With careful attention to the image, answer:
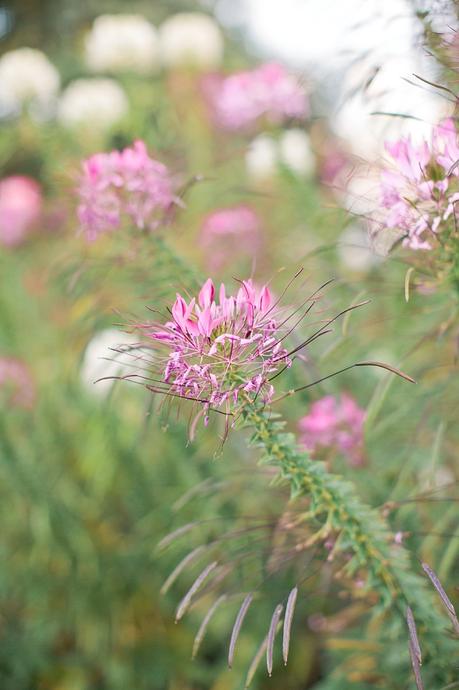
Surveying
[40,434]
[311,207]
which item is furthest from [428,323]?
[40,434]

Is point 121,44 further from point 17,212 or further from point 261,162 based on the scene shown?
point 17,212

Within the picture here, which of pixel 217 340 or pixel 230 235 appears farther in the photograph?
pixel 230 235

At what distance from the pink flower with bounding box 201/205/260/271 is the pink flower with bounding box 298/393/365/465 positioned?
839 mm

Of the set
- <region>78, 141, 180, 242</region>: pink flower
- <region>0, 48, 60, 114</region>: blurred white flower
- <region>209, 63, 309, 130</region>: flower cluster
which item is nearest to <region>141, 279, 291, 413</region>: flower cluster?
<region>78, 141, 180, 242</region>: pink flower

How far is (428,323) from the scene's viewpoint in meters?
1.09

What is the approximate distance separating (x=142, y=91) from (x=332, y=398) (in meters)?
0.99

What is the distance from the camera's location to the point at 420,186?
0.64 metres

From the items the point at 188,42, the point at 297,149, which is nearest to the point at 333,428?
the point at 297,149

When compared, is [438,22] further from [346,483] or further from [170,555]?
[170,555]

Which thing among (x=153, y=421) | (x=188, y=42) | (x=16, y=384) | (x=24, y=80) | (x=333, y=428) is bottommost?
(x=333, y=428)

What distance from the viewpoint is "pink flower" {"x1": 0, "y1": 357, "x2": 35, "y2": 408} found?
4.75ft

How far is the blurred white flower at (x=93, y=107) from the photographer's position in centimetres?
144

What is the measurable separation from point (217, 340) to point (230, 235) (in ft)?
4.47

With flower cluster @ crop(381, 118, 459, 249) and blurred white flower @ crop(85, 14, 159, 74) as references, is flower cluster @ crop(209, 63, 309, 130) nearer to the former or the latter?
blurred white flower @ crop(85, 14, 159, 74)
